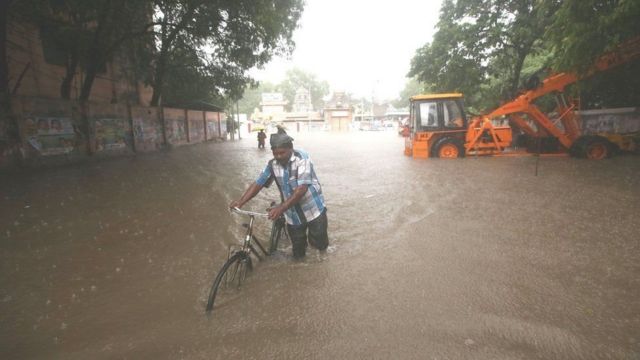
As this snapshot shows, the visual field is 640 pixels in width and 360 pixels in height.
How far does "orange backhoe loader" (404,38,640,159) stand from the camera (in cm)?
1209

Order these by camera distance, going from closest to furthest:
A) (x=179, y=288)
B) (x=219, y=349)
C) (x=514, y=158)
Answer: (x=219, y=349) < (x=179, y=288) < (x=514, y=158)

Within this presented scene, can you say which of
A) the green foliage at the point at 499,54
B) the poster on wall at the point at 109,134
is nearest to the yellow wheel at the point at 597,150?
the green foliage at the point at 499,54

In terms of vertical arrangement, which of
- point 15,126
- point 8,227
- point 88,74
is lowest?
point 8,227

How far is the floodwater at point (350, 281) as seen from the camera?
293 centimetres

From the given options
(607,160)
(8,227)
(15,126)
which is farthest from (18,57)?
(607,160)

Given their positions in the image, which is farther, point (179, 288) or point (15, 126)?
point (15, 126)

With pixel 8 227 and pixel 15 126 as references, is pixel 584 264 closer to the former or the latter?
pixel 8 227

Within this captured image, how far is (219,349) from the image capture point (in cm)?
291

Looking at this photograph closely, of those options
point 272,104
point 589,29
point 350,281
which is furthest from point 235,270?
point 272,104

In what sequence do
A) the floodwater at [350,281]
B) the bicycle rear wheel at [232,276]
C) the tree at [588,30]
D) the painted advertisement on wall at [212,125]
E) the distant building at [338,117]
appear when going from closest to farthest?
the floodwater at [350,281]
the bicycle rear wheel at [232,276]
the tree at [588,30]
the painted advertisement on wall at [212,125]
the distant building at [338,117]

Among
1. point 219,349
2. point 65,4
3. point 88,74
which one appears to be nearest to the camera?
point 219,349

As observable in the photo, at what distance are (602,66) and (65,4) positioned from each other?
15.6 m

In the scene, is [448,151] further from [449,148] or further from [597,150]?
[597,150]

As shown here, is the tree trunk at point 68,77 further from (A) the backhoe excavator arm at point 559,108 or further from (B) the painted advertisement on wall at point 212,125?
(B) the painted advertisement on wall at point 212,125
